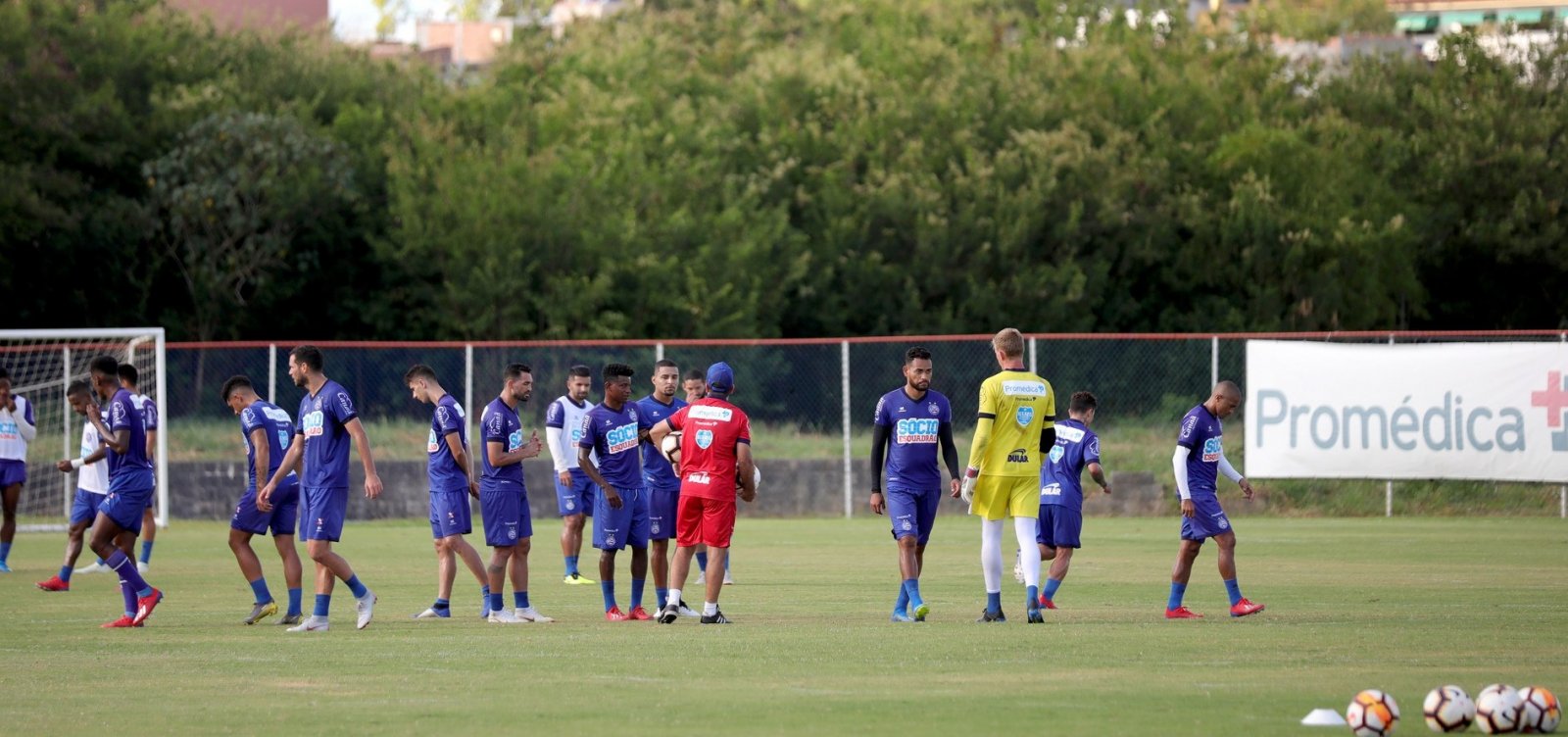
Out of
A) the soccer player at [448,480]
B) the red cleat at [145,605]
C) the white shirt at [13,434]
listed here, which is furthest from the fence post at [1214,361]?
the red cleat at [145,605]

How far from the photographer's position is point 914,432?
47.7 ft

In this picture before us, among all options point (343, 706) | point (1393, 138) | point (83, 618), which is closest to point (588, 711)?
point (343, 706)

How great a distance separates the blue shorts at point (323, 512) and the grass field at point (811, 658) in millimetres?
750

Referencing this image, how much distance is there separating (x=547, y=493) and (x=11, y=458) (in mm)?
10207

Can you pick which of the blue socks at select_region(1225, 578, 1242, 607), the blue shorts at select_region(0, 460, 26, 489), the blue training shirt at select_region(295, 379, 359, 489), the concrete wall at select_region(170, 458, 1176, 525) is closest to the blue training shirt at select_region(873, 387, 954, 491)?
the blue socks at select_region(1225, 578, 1242, 607)

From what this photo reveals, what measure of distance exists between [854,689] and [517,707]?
1.85 m

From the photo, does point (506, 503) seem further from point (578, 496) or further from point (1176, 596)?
point (1176, 596)

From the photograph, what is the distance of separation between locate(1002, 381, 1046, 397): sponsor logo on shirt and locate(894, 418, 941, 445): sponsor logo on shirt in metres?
0.88

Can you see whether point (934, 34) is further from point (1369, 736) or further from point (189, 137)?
point (1369, 736)

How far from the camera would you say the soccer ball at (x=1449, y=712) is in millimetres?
8633

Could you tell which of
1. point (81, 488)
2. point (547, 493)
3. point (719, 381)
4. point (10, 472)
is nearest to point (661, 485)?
point (719, 381)

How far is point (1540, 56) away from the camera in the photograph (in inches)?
2128

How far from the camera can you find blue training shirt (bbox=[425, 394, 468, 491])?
14.7 meters

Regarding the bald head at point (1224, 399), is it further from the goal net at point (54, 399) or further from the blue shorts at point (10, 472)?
the goal net at point (54, 399)
